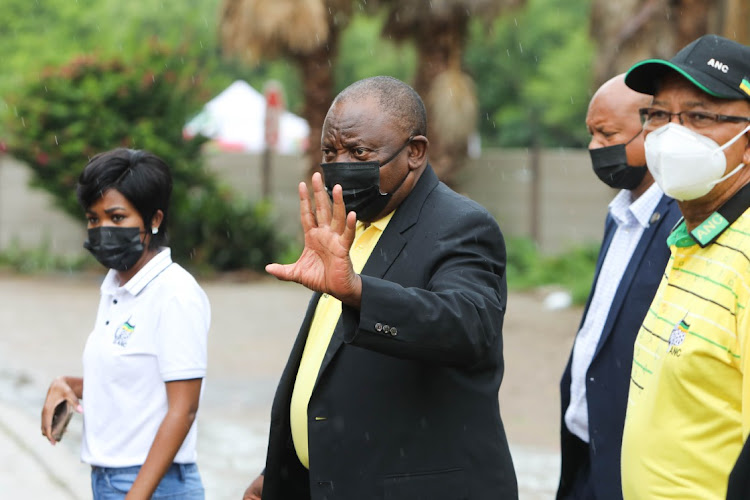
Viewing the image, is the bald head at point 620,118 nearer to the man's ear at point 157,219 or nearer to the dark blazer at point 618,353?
the dark blazer at point 618,353

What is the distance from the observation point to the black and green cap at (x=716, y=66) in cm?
246

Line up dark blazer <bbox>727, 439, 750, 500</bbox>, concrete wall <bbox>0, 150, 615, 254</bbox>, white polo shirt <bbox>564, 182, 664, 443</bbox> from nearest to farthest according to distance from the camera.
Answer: dark blazer <bbox>727, 439, 750, 500</bbox> < white polo shirt <bbox>564, 182, 664, 443</bbox> < concrete wall <bbox>0, 150, 615, 254</bbox>

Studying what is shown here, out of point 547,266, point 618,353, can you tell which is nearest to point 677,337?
point 618,353

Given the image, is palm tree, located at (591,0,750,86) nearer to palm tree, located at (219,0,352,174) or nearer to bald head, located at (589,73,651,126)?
palm tree, located at (219,0,352,174)

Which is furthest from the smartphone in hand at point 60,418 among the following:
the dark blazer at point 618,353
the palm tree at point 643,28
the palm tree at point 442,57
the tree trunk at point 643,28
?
the palm tree at point 442,57

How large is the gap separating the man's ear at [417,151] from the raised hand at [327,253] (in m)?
0.41

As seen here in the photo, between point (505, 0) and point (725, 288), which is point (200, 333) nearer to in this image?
point (725, 288)

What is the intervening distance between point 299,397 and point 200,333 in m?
0.56

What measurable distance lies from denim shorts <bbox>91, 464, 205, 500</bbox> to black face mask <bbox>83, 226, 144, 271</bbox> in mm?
692

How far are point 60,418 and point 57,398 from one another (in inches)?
2.8

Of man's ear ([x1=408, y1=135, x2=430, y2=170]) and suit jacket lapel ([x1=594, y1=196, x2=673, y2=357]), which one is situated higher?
man's ear ([x1=408, y1=135, x2=430, y2=170])

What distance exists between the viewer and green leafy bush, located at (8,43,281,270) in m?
15.5

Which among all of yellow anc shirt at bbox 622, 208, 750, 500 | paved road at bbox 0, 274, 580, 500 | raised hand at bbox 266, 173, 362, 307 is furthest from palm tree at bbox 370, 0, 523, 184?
raised hand at bbox 266, 173, 362, 307

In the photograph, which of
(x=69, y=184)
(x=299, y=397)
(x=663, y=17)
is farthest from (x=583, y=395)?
(x=69, y=184)
